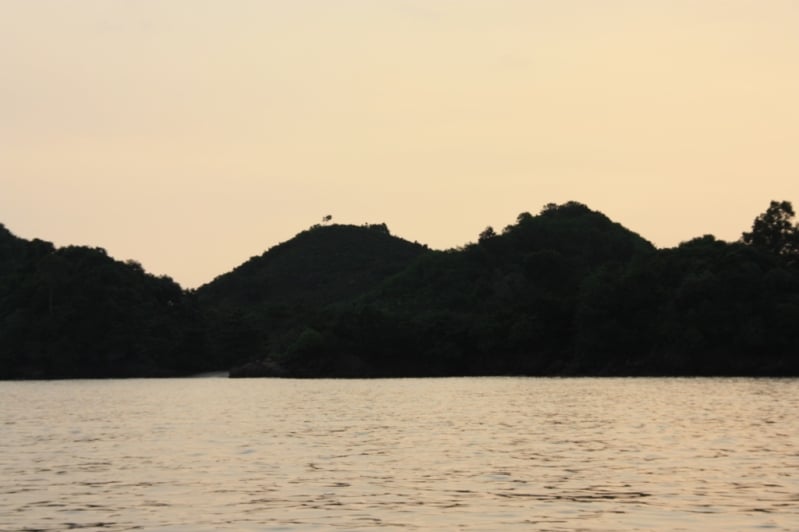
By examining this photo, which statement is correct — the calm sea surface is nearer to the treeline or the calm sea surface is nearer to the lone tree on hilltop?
the treeline

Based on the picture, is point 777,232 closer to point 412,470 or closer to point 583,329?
point 583,329

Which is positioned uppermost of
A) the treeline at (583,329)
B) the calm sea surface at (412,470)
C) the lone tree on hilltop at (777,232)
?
the lone tree on hilltop at (777,232)

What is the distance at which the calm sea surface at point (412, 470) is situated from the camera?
26.1 m

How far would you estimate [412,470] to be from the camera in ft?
118

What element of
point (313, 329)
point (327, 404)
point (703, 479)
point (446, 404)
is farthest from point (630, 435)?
point (313, 329)

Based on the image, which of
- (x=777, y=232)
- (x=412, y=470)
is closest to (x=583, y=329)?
(x=777, y=232)

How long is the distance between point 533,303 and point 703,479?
448 feet

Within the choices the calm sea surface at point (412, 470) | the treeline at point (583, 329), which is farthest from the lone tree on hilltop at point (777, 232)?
the calm sea surface at point (412, 470)

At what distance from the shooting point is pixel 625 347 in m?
153

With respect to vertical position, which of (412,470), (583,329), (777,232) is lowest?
(412,470)

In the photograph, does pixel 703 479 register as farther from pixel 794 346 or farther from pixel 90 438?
pixel 794 346

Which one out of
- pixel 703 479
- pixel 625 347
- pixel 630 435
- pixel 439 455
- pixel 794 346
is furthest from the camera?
pixel 625 347

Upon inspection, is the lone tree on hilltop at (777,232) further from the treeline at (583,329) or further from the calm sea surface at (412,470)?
the calm sea surface at (412,470)

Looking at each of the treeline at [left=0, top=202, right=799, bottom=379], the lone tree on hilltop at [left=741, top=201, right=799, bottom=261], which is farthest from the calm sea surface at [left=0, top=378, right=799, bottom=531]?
the lone tree on hilltop at [left=741, top=201, right=799, bottom=261]
